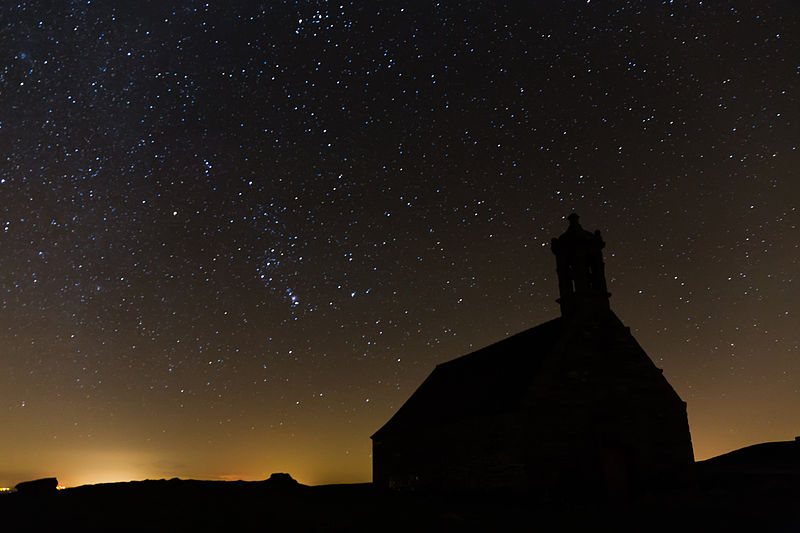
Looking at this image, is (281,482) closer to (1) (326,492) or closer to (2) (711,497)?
(1) (326,492)

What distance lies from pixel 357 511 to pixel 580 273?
41.2ft

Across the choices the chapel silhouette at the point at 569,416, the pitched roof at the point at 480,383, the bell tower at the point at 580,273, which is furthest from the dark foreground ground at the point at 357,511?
the bell tower at the point at 580,273

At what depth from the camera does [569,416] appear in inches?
832

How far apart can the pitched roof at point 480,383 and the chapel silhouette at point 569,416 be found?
8cm

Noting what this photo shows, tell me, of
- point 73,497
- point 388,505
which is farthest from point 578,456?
point 73,497

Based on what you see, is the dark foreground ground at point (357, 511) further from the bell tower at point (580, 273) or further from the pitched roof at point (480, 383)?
the bell tower at point (580, 273)

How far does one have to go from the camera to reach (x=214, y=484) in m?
22.4

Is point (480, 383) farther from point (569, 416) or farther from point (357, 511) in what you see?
point (357, 511)

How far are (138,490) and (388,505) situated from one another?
8.31m

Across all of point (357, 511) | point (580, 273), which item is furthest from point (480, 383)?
point (357, 511)

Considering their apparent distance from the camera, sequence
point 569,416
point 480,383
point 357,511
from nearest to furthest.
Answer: point 357,511 < point 569,416 < point 480,383

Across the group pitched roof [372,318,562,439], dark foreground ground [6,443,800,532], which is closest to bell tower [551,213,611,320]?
pitched roof [372,318,562,439]

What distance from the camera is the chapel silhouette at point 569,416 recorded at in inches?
807

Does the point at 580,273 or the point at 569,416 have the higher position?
the point at 580,273
